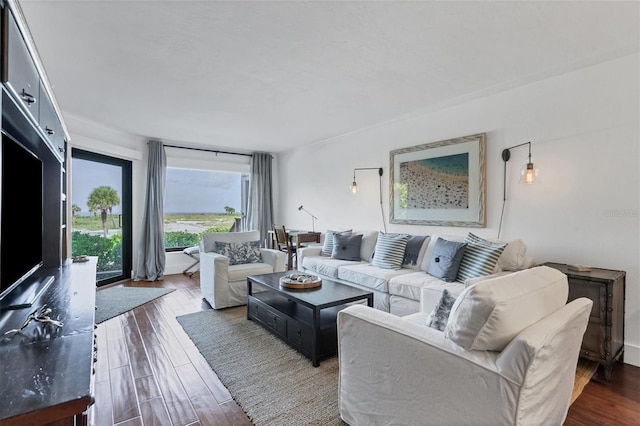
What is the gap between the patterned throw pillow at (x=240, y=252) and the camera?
4161 millimetres

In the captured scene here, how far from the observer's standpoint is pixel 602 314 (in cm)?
231

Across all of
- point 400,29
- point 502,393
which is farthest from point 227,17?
point 502,393

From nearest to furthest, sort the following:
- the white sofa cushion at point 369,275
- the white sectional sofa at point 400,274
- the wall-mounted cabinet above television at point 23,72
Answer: the wall-mounted cabinet above television at point 23,72 < the white sectional sofa at point 400,274 < the white sofa cushion at point 369,275

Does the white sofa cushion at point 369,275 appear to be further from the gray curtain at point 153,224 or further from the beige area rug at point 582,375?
the gray curtain at point 153,224

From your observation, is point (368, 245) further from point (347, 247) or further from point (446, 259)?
point (446, 259)

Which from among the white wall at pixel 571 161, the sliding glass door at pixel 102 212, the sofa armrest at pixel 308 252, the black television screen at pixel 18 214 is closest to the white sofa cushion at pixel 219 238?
the sofa armrest at pixel 308 252

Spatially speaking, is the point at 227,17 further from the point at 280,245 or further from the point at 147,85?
the point at 280,245

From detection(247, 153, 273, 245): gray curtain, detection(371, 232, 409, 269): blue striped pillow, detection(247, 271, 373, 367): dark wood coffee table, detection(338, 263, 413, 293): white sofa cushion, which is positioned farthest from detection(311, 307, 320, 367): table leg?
detection(247, 153, 273, 245): gray curtain

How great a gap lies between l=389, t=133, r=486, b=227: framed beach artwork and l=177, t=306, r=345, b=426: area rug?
7.21 feet

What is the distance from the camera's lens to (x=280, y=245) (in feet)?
19.2

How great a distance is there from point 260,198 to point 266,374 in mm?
4649

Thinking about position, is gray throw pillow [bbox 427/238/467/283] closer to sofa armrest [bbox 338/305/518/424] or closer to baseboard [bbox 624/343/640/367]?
baseboard [bbox 624/343/640/367]

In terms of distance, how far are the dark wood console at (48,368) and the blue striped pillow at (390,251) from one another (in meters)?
2.90

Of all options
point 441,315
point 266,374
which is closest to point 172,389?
point 266,374
